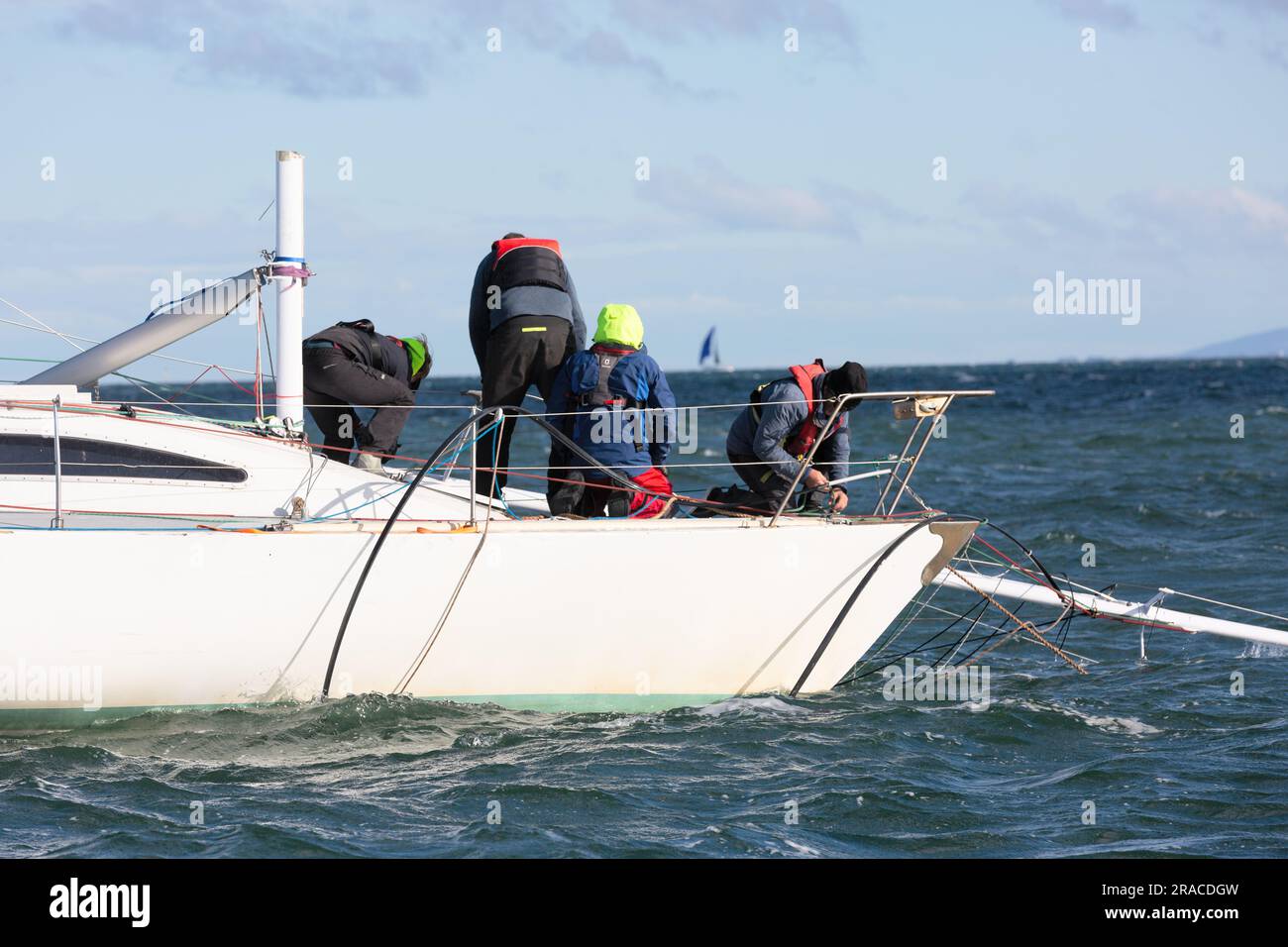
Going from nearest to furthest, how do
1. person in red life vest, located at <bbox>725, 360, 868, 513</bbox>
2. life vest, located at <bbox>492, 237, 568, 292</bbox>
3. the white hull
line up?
the white hull
person in red life vest, located at <bbox>725, 360, 868, 513</bbox>
life vest, located at <bbox>492, 237, 568, 292</bbox>

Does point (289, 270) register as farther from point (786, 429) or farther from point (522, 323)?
point (786, 429)

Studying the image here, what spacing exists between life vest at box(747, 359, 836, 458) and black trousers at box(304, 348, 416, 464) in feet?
6.07

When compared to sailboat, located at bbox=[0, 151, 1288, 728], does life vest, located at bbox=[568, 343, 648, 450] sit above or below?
above

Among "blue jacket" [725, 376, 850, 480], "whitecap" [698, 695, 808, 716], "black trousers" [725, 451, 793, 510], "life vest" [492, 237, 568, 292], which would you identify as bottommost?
"whitecap" [698, 695, 808, 716]

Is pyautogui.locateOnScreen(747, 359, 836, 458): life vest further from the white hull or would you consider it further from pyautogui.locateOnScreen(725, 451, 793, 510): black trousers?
the white hull

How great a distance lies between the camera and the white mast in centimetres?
669

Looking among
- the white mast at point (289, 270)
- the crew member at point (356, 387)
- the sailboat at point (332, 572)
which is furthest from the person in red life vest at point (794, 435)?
the white mast at point (289, 270)

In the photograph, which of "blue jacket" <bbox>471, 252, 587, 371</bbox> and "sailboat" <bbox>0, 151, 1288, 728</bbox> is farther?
"blue jacket" <bbox>471, 252, 587, 371</bbox>

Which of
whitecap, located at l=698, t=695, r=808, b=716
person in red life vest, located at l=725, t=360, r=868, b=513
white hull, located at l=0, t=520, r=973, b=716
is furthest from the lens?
person in red life vest, located at l=725, t=360, r=868, b=513

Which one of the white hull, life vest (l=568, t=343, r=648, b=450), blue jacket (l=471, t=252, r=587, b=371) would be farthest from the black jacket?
the white hull

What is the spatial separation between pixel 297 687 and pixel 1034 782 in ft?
10.5

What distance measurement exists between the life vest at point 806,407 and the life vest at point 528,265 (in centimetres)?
119

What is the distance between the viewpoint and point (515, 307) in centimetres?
718
